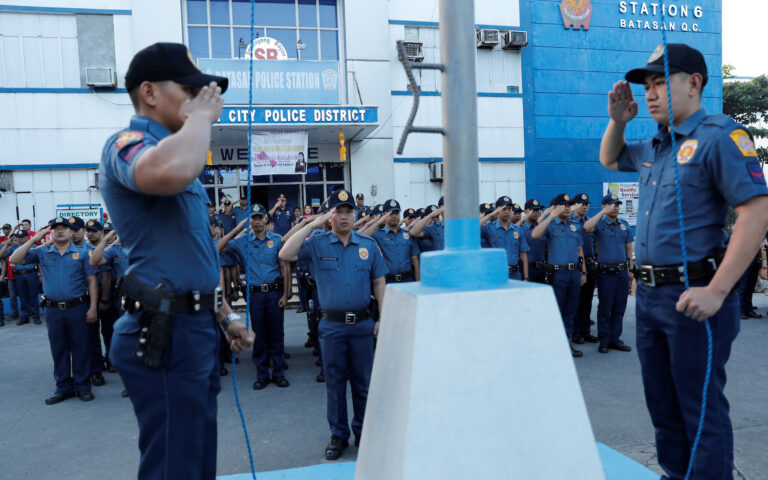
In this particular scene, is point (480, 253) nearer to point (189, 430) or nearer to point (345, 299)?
point (189, 430)

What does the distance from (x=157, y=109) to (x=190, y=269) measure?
22.1 inches

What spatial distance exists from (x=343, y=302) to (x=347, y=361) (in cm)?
46

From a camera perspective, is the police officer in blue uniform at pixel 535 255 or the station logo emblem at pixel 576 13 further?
the station logo emblem at pixel 576 13

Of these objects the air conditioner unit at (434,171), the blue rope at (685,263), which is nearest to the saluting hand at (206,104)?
the blue rope at (685,263)

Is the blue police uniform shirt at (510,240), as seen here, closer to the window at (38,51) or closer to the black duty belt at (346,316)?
the black duty belt at (346,316)

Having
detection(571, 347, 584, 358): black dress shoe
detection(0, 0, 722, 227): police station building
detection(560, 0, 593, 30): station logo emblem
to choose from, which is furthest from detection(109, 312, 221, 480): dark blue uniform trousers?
detection(560, 0, 593, 30): station logo emblem

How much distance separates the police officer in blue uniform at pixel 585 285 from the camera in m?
7.46

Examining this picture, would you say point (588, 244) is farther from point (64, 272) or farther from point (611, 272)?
point (64, 272)

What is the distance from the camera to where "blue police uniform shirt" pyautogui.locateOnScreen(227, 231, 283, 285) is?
6.23 meters

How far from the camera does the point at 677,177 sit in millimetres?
2145

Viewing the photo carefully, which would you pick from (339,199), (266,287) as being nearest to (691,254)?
(339,199)

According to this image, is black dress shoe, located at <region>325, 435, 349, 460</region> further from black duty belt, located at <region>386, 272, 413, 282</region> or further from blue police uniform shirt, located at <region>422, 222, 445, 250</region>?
blue police uniform shirt, located at <region>422, 222, 445, 250</region>

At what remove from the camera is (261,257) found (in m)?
6.31

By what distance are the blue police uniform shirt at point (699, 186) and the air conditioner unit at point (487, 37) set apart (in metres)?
13.5
